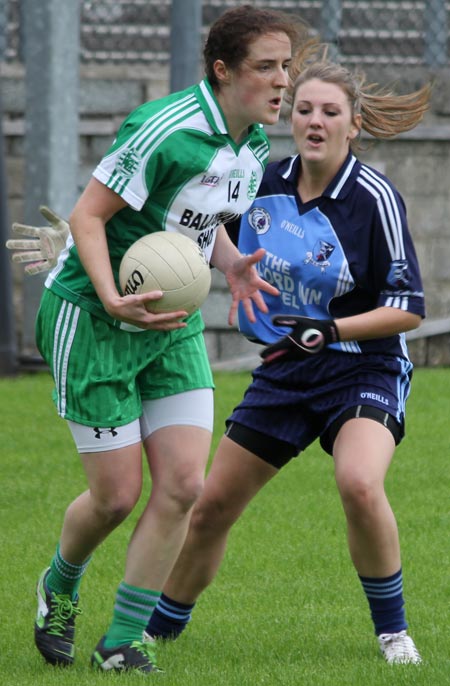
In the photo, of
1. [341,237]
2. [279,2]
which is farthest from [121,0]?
[341,237]

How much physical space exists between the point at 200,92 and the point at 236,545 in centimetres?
278

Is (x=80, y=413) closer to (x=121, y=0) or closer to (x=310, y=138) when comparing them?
(x=310, y=138)

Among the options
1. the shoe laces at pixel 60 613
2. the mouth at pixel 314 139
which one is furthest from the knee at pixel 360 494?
the mouth at pixel 314 139

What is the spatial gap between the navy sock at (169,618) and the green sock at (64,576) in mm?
443

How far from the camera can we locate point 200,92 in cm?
448

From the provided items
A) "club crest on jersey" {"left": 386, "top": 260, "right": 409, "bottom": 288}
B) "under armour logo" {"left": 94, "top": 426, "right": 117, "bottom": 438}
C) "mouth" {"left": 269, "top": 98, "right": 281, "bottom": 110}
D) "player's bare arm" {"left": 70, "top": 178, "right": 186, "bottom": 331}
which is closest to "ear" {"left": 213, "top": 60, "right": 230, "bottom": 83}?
"mouth" {"left": 269, "top": 98, "right": 281, "bottom": 110}

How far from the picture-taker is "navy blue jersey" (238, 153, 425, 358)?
4.78 m

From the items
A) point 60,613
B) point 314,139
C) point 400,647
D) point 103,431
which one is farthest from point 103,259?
point 400,647

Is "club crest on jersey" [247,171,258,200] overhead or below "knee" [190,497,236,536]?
overhead

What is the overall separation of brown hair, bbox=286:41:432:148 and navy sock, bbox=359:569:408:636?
5.60ft

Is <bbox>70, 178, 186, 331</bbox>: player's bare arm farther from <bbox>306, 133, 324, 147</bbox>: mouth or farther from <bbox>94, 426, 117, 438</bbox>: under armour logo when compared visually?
<bbox>306, 133, 324, 147</bbox>: mouth

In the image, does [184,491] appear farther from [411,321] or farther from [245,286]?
[411,321]

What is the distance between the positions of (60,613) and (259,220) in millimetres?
1625

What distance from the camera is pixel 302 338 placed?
15.1 feet
